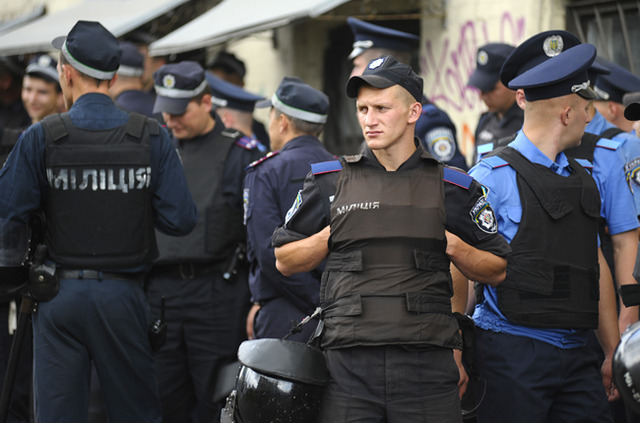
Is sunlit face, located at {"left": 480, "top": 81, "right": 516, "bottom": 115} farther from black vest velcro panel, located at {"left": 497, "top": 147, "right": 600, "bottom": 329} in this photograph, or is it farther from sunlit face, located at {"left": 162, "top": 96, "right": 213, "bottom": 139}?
black vest velcro panel, located at {"left": 497, "top": 147, "right": 600, "bottom": 329}

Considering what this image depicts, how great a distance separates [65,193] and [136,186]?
34 centimetres

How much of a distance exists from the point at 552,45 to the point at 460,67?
4130mm

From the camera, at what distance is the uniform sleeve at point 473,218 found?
3598 millimetres

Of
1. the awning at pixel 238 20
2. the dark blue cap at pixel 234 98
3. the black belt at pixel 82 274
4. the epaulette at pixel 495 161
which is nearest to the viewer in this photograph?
the epaulette at pixel 495 161

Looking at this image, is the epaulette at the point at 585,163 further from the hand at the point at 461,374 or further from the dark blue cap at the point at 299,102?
the dark blue cap at the point at 299,102

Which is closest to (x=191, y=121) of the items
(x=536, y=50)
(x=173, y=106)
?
(x=173, y=106)

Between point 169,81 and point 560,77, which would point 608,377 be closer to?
point 560,77

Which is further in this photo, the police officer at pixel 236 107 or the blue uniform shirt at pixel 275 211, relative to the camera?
the police officer at pixel 236 107

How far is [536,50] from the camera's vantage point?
14.3ft

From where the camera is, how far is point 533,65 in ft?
14.3

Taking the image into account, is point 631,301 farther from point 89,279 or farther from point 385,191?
point 89,279

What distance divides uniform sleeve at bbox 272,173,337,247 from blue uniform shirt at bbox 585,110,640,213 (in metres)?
1.77

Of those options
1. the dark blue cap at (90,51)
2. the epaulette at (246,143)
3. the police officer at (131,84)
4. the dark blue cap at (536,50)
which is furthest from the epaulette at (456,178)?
the police officer at (131,84)

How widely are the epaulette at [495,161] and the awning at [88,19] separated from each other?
6.91m
